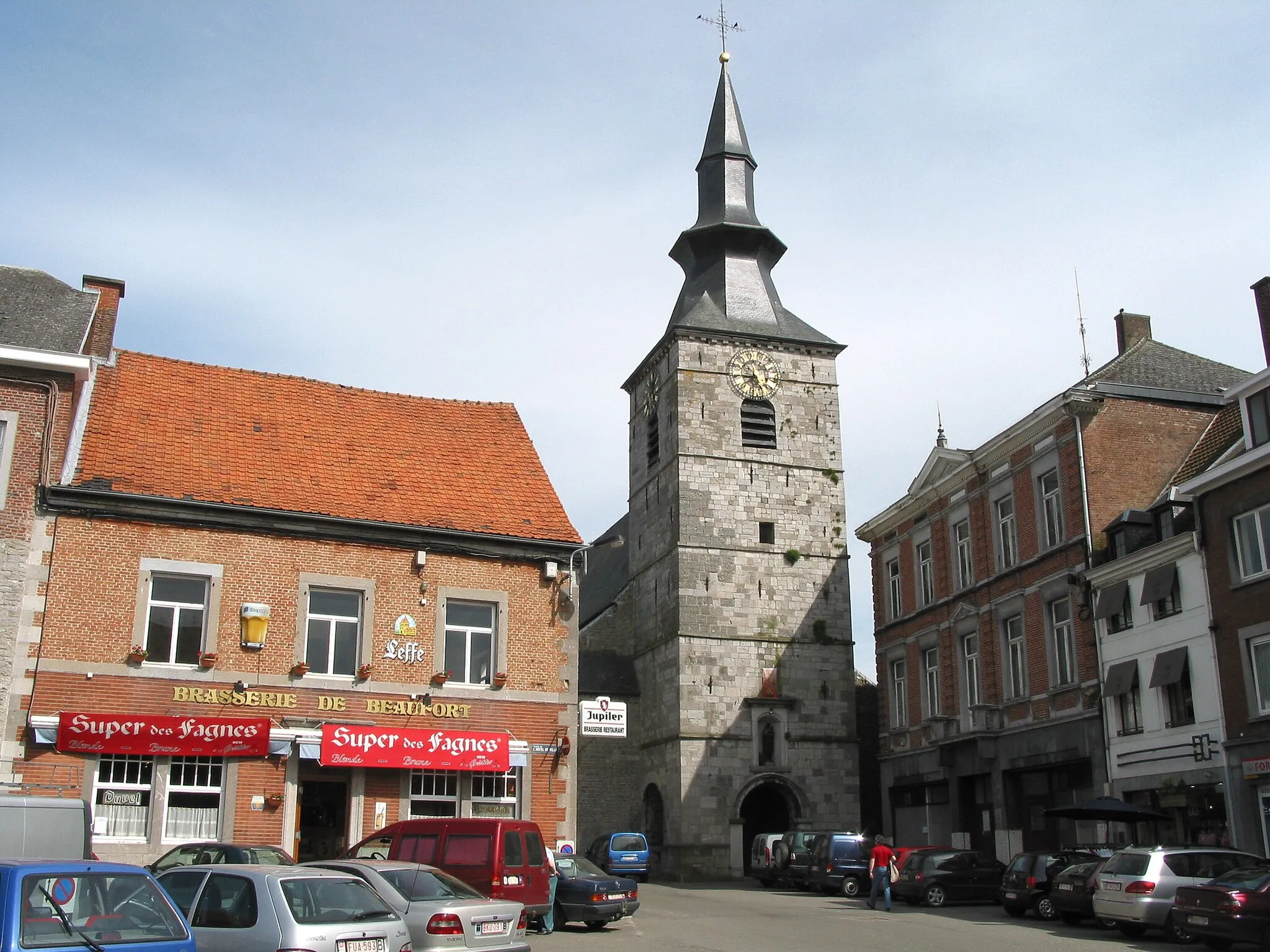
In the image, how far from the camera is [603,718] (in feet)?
67.6

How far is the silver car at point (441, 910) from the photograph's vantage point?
12.0 metres

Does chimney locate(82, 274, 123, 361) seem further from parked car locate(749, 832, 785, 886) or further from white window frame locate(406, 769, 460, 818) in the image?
parked car locate(749, 832, 785, 886)

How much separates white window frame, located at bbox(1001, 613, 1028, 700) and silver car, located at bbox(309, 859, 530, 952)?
18.9 meters

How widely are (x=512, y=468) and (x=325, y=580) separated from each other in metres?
4.91

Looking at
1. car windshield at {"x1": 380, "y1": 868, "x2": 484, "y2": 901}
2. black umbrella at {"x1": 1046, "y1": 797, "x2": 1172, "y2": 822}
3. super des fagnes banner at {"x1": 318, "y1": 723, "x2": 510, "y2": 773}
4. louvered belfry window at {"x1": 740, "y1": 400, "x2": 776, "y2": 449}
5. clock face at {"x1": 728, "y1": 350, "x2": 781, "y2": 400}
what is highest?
clock face at {"x1": 728, "y1": 350, "x2": 781, "y2": 400}

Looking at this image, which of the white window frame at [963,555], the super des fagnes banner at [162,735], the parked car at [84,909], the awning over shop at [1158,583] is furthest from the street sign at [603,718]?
the white window frame at [963,555]

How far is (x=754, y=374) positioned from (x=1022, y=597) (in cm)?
1684

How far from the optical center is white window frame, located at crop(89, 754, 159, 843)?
17.9 m

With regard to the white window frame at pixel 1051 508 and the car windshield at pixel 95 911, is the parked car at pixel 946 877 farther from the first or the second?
the car windshield at pixel 95 911

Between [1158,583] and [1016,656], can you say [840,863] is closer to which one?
[1016,656]

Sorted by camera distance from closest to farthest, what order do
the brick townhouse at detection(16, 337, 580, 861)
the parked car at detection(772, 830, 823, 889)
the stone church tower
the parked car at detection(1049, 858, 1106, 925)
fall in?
the brick townhouse at detection(16, 337, 580, 861) → the parked car at detection(1049, 858, 1106, 925) → the parked car at detection(772, 830, 823, 889) → the stone church tower

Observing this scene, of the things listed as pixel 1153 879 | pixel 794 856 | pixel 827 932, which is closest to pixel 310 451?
pixel 827 932

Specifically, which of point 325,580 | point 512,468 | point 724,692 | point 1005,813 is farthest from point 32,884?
point 724,692

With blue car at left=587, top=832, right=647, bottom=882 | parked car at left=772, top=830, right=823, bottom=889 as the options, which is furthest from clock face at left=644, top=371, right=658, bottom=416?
parked car at left=772, top=830, right=823, bottom=889
